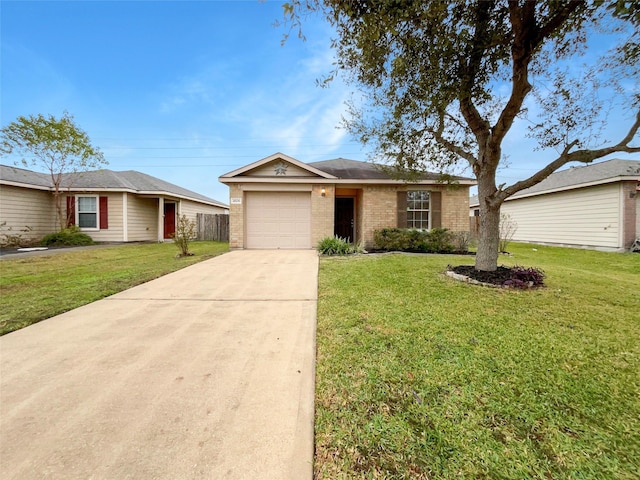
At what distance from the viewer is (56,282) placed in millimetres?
5414

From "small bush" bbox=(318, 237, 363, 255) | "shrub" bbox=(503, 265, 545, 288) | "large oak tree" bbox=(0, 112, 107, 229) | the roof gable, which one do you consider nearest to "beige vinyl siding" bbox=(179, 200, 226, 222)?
"large oak tree" bbox=(0, 112, 107, 229)

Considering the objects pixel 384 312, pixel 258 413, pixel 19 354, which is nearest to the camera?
pixel 258 413

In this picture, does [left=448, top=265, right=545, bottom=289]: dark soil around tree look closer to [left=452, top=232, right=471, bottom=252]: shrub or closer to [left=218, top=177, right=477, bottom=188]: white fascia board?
[left=452, top=232, right=471, bottom=252]: shrub

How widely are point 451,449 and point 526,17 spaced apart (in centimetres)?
597

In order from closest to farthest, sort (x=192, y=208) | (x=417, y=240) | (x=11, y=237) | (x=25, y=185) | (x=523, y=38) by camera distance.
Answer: (x=523, y=38) < (x=417, y=240) < (x=11, y=237) < (x=25, y=185) < (x=192, y=208)

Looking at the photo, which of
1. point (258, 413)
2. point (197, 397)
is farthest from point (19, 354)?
point (258, 413)

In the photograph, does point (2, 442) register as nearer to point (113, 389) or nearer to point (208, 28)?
point (113, 389)

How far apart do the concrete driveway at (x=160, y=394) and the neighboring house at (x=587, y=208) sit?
12.6 meters

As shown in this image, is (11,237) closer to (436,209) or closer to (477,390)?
(477,390)

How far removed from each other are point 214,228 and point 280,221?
7.73 meters

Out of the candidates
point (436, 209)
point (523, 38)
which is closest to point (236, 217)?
point (436, 209)

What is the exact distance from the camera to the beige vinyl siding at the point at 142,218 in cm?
1443

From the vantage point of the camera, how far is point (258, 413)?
5.90 ft


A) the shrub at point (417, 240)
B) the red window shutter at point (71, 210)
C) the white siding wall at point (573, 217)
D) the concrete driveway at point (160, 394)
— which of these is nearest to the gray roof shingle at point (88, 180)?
the red window shutter at point (71, 210)
